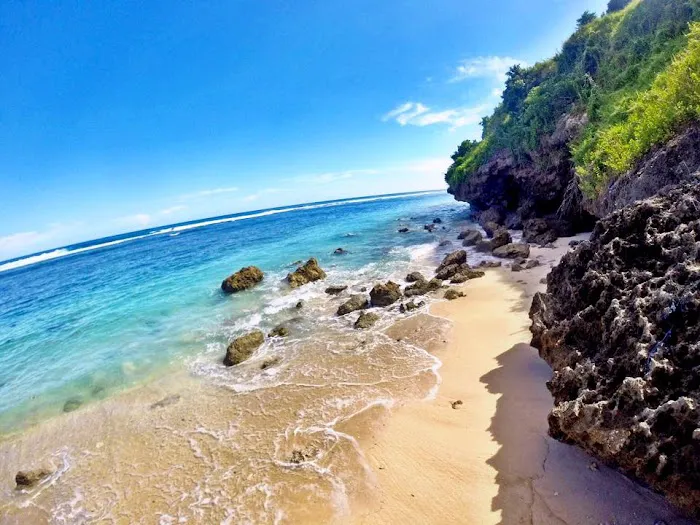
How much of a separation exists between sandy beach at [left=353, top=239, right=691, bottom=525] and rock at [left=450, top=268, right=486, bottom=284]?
6.42 meters

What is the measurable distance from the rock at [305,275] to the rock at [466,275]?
9.11 meters

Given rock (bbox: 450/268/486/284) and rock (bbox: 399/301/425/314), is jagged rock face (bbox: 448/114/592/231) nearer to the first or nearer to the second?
rock (bbox: 450/268/486/284)

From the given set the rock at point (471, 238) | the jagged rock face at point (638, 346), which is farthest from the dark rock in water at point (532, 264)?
the jagged rock face at point (638, 346)

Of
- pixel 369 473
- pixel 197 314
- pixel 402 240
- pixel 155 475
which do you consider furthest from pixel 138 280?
pixel 369 473

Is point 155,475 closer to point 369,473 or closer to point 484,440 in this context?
point 369,473

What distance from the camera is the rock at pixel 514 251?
18547 mm

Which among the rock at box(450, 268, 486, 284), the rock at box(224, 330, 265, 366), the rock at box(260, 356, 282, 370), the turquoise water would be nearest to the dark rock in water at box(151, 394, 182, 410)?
the turquoise water

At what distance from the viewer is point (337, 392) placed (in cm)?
936

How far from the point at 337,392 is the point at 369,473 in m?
2.96

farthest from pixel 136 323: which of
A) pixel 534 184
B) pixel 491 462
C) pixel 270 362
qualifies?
pixel 534 184

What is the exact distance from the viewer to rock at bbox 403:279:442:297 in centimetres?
1584

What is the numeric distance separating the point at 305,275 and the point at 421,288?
873 centimetres

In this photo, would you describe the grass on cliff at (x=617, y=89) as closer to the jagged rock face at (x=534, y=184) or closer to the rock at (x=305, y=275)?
the jagged rock face at (x=534, y=184)

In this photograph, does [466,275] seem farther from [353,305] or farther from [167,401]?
[167,401]
